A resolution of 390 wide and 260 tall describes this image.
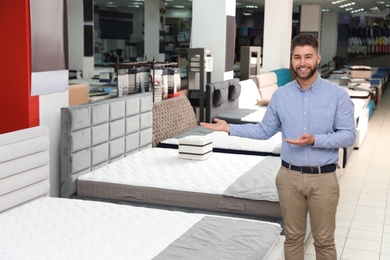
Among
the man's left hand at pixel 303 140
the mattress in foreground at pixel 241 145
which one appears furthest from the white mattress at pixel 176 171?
the man's left hand at pixel 303 140

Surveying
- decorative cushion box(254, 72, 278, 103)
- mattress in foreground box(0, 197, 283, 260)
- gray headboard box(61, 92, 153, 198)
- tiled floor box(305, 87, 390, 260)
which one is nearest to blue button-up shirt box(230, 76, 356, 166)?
mattress in foreground box(0, 197, 283, 260)

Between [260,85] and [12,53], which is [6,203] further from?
[260,85]

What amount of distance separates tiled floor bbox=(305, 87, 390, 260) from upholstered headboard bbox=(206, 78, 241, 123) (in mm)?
1726

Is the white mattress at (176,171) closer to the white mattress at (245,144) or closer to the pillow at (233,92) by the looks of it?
the white mattress at (245,144)

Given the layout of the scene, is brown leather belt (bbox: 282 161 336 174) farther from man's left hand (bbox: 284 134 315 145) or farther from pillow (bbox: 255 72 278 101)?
pillow (bbox: 255 72 278 101)

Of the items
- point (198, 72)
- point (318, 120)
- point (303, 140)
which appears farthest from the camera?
point (198, 72)

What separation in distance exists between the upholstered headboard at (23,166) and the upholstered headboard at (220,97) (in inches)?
134

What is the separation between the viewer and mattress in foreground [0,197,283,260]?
3.00m

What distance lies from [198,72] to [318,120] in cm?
448

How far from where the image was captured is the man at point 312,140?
299 cm

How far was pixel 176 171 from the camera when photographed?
181 inches

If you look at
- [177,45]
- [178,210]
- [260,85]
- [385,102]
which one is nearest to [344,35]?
[177,45]

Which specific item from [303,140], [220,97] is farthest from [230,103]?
[303,140]

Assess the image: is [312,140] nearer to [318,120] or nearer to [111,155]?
[318,120]
